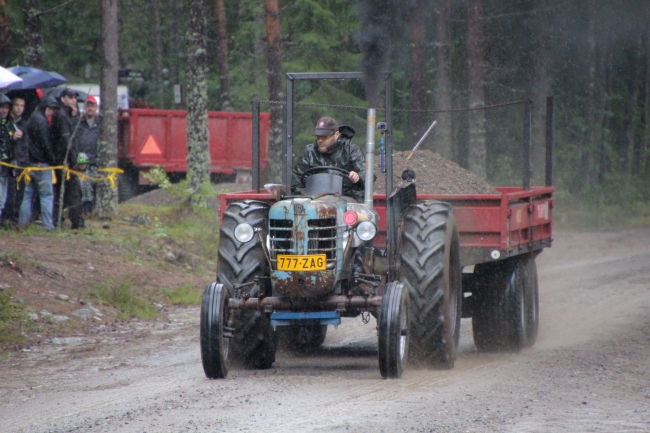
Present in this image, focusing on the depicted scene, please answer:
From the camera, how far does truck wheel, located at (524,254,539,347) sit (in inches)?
403

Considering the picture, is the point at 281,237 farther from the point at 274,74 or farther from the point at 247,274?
the point at 274,74

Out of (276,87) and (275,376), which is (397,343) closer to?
(275,376)

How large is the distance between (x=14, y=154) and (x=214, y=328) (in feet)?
25.2

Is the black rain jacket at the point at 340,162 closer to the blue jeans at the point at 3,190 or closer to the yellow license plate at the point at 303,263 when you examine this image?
the yellow license plate at the point at 303,263

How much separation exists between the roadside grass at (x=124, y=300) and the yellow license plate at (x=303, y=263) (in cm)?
479

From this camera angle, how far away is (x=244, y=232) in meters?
7.59

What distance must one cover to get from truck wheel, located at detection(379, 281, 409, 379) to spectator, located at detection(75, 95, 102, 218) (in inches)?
370

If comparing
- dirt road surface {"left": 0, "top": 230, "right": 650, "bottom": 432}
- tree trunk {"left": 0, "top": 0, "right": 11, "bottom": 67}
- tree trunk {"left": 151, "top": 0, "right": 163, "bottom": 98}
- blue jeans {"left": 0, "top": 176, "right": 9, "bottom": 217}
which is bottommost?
dirt road surface {"left": 0, "top": 230, "right": 650, "bottom": 432}

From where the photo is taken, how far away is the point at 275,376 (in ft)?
25.1

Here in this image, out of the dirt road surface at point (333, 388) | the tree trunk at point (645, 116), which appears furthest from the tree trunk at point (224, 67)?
the dirt road surface at point (333, 388)

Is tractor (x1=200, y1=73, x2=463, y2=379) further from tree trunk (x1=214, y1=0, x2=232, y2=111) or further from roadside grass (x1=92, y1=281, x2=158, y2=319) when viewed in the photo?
tree trunk (x1=214, y1=0, x2=232, y2=111)

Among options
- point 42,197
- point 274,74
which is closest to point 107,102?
point 42,197

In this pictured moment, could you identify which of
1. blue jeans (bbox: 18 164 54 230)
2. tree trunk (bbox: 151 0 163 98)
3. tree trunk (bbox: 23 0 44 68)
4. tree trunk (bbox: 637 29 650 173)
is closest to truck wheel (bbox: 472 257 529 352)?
blue jeans (bbox: 18 164 54 230)

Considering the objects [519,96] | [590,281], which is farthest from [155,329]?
[519,96]
